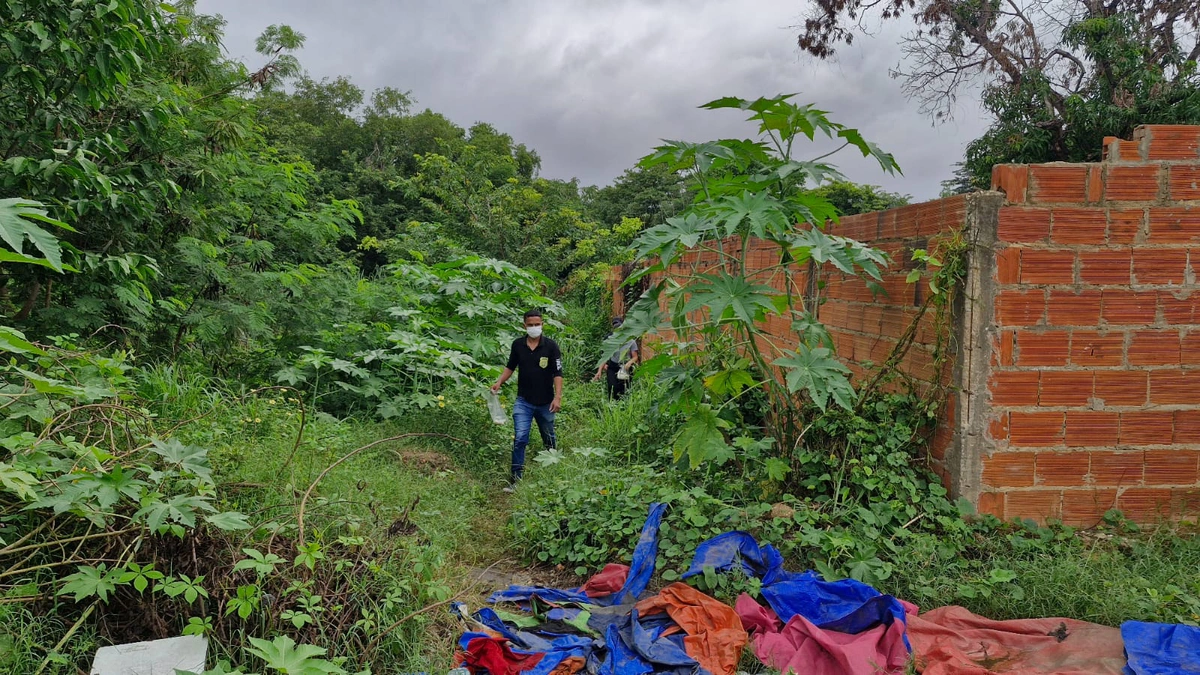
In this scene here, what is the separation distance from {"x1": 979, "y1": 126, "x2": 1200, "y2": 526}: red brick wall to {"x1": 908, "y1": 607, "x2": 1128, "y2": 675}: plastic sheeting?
2.81 ft

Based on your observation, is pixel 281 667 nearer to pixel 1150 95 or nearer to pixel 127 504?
pixel 127 504

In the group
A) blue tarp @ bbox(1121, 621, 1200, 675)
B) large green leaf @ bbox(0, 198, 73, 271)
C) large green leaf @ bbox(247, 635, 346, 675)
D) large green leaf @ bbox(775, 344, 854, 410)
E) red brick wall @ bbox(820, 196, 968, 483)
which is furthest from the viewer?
red brick wall @ bbox(820, 196, 968, 483)

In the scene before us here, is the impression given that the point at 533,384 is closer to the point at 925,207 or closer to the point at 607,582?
the point at 607,582

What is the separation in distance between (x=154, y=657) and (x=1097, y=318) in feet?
14.8

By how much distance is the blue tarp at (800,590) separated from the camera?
3.01m

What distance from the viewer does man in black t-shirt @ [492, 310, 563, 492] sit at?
5.86 metres

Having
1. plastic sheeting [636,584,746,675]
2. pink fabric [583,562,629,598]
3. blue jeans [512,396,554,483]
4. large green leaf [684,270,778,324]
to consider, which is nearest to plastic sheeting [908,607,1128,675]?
plastic sheeting [636,584,746,675]

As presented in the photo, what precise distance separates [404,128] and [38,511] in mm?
29403

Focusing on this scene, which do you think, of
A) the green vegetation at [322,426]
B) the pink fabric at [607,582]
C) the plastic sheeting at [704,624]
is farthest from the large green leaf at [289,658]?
the pink fabric at [607,582]

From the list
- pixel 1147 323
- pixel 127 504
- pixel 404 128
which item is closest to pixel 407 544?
pixel 127 504

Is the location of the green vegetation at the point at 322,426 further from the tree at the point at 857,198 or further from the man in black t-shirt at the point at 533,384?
the tree at the point at 857,198

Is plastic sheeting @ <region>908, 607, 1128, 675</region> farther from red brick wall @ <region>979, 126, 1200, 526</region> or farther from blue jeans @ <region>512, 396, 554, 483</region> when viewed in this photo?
blue jeans @ <region>512, 396, 554, 483</region>

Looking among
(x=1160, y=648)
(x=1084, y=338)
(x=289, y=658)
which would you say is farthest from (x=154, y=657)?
(x=1084, y=338)

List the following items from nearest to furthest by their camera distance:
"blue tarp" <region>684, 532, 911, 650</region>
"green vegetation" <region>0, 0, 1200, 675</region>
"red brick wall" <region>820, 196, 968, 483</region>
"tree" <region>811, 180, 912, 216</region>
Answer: "green vegetation" <region>0, 0, 1200, 675</region>, "blue tarp" <region>684, 532, 911, 650</region>, "red brick wall" <region>820, 196, 968, 483</region>, "tree" <region>811, 180, 912, 216</region>
